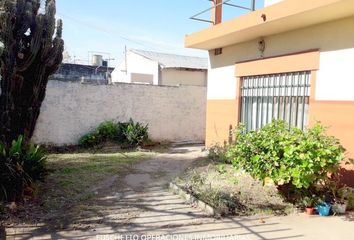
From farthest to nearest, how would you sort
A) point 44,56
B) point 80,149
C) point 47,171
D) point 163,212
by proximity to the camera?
point 80,149 < point 44,56 < point 47,171 < point 163,212

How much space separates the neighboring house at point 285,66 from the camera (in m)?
6.73

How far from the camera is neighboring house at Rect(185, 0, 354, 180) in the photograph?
6727 mm

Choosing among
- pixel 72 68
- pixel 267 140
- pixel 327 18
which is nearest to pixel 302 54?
pixel 327 18

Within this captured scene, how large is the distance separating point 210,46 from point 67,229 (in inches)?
302

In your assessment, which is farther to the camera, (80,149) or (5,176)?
(80,149)

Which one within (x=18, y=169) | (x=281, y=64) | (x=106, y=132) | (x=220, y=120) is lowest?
(x=106, y=132)

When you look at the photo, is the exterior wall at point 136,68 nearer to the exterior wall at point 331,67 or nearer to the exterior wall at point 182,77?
the exterior wall at point 182,77

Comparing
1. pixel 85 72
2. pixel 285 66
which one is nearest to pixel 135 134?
pixel 285 66

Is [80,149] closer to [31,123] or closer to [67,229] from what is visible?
[31,123]

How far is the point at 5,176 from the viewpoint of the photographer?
19.4 ft

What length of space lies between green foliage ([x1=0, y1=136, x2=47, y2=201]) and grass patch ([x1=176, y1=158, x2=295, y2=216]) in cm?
290

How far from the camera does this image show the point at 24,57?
8172mm

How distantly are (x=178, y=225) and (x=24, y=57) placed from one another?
5.72 meters

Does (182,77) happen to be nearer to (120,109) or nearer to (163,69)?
(163,69)
